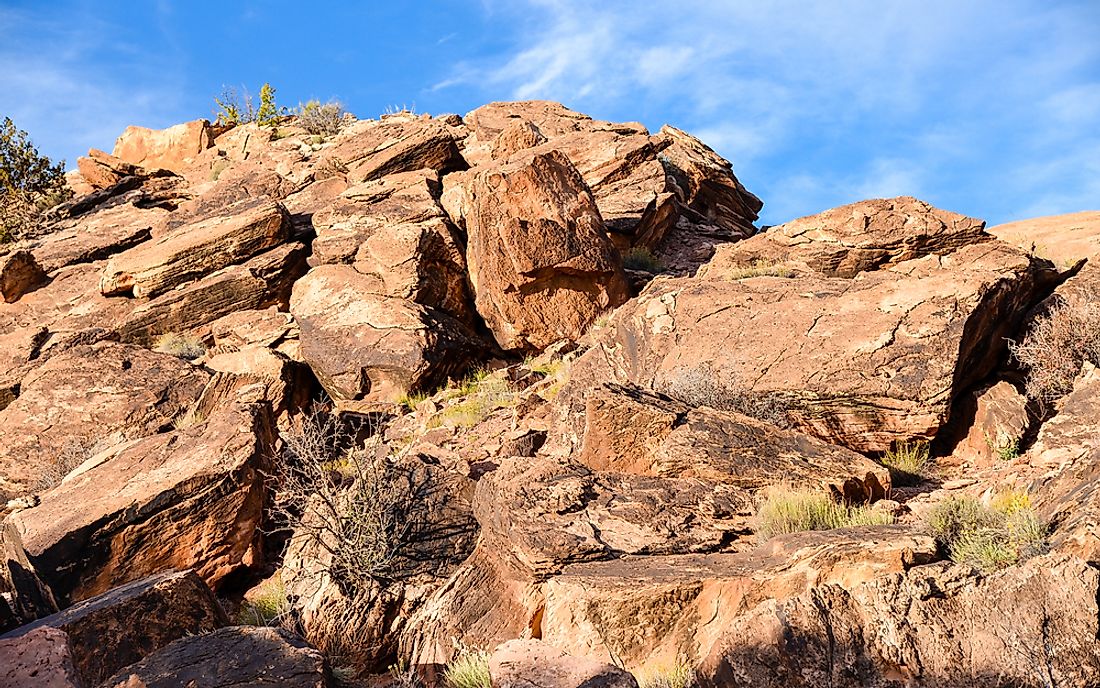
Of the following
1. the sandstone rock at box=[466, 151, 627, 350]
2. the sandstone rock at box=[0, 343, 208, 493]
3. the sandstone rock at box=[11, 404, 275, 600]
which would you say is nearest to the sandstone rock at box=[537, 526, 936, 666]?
the sandstone rock at box=[11, 404, 275, 600]

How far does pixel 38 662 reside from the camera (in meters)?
6.52

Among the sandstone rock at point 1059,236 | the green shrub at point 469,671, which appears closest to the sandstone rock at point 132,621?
the green shrub at point 469,671

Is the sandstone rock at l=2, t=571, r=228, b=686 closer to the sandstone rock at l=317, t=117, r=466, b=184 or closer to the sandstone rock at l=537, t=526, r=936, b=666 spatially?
the sandstone rock at l=537, t=526, r=936, b=666

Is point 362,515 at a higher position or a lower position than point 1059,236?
lower

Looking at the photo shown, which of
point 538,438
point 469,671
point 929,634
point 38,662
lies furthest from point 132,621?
point 929,634

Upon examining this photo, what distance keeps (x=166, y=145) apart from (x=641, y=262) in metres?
21.5

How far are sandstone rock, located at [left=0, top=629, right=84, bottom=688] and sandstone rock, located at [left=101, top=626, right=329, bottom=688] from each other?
361 millimetres

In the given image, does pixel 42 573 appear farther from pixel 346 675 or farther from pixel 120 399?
pixel 120 399

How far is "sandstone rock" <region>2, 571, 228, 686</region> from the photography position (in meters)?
8.30

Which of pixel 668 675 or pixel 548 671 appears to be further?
pixel 668 675

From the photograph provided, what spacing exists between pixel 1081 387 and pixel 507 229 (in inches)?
367

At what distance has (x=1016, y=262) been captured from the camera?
1304cm

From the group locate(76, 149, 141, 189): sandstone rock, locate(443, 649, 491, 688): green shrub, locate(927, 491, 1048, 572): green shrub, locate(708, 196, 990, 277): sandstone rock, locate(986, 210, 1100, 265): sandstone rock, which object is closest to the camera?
locate(927, 491, 1048, 572): green shrub

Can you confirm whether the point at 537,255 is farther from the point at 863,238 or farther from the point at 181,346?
the point at 181,346
